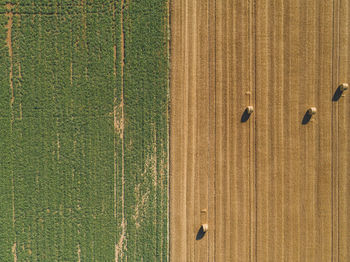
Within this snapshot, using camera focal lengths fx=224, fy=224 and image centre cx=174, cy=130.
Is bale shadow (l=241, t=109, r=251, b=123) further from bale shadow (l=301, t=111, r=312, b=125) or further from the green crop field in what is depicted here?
the green crop field

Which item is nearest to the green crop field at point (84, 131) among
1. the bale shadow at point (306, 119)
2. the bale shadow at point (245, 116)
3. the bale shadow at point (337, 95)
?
the bale shadow at point (245, 116)

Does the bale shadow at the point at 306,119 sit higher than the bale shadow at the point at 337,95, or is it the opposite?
the bale shadow at the point at 337,95

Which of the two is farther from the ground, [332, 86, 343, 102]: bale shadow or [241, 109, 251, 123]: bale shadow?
[332, 86, 343, 102]: bale shadow

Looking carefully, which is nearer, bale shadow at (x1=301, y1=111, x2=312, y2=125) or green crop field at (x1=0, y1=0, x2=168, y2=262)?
bale shadow at (x1=301, y1=111, x2=312, y2=125)

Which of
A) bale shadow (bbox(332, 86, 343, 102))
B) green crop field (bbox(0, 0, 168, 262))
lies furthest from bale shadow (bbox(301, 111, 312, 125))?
green crop field (bbox(0, 0, 168, 262))

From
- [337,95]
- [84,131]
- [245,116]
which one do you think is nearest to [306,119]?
[337,95]

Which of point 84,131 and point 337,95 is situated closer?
point 337,95

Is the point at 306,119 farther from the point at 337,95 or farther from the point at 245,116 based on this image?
the point at 245,116

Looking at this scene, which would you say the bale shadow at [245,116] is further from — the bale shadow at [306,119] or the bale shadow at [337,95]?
the bale shadow at [337,95]
